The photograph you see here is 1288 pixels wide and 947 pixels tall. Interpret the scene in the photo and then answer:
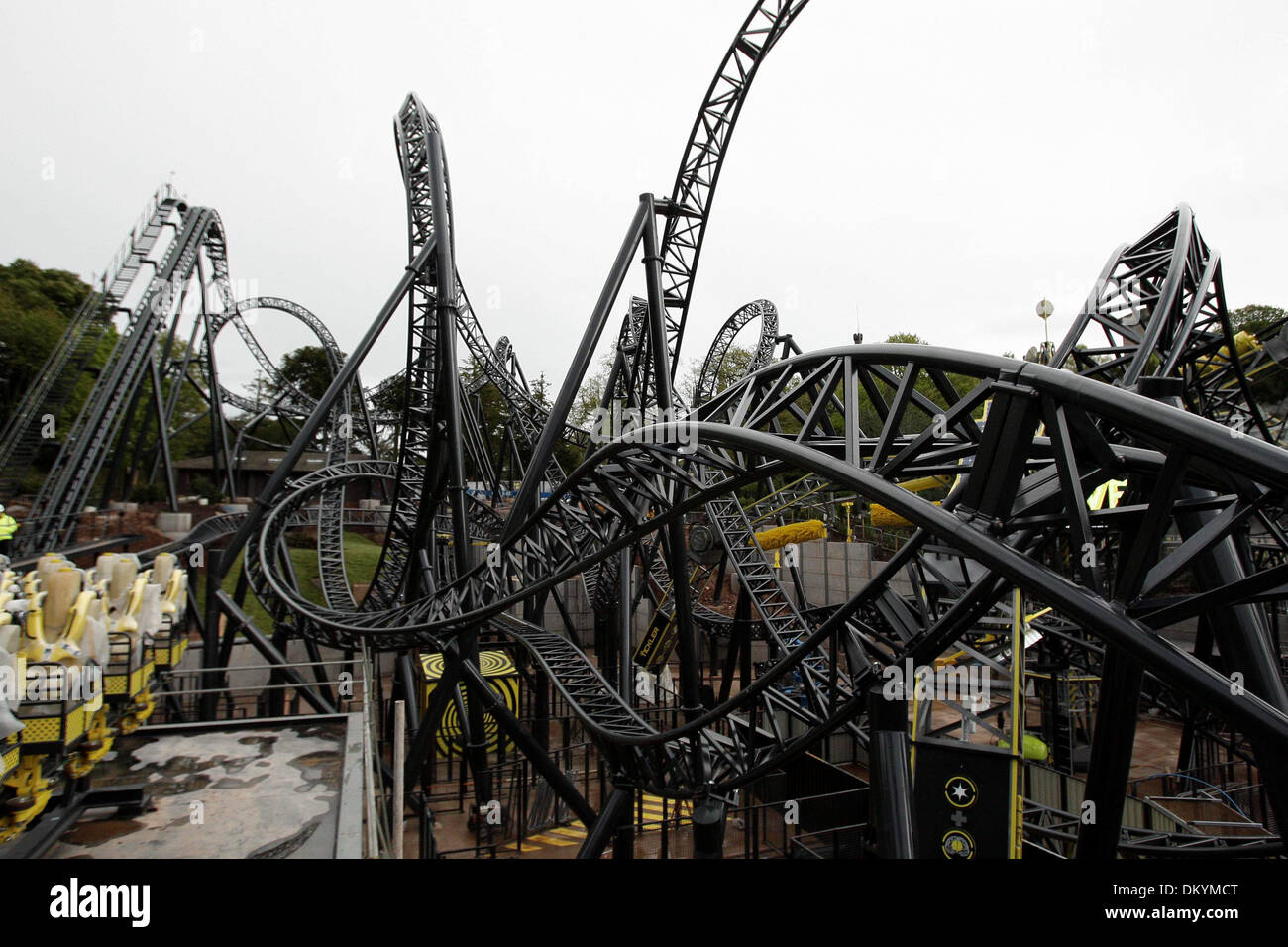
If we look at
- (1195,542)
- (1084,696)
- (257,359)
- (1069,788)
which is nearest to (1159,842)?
Answer: (1069,788)

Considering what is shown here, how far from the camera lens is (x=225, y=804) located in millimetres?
6289

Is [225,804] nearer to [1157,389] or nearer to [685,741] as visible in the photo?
[685,741]

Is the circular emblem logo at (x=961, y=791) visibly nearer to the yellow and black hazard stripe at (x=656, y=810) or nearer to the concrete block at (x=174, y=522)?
the yellow and black hazard stripe at (x=656, y=810)

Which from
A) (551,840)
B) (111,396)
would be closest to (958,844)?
(551,840)

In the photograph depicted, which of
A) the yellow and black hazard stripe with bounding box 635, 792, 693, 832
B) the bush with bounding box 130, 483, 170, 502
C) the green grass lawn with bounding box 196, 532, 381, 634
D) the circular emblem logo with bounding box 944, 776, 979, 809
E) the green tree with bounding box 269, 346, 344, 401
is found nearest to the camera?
the circular emblem logo with bounding box 944, 776, 979, 809

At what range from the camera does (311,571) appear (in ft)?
79.6

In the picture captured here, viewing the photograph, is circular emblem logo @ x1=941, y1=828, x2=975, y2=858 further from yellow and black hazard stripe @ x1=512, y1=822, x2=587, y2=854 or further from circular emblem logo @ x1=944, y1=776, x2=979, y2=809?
yellow and black hazard stripe @ x1=512, y1=822, x2=587, y2=854

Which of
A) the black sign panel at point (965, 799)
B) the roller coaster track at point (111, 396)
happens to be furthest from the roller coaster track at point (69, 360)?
the black sign panel at point (965, 799)

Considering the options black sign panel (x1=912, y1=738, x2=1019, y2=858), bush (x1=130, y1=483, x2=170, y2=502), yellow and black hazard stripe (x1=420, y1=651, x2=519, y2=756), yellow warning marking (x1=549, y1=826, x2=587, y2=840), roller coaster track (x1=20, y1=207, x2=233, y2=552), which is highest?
roller coaster track (x1=20, y1=207, x2=233, y2=552)

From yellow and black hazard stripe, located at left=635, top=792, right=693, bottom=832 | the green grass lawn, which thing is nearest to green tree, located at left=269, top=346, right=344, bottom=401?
Answer: the green grass lawn

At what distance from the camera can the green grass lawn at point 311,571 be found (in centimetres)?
2091

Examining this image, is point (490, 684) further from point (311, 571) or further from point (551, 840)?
point (311, 571)

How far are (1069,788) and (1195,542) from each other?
9.41 metres

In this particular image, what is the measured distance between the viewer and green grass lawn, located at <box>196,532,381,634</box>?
2091 centimetres
